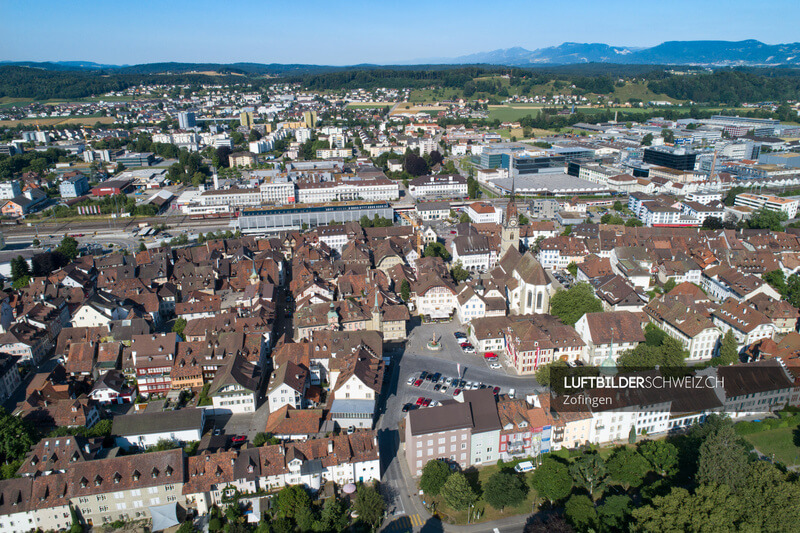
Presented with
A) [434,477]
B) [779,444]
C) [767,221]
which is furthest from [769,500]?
[767,221]

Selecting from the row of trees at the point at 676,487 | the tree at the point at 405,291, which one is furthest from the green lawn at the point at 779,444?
the tree at the point at 405,291

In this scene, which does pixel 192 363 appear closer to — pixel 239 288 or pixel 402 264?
pixel 239 288

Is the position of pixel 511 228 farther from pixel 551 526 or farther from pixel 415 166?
pixel 415 166

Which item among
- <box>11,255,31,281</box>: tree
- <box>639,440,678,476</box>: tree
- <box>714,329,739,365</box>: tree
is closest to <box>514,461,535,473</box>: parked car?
<box>639,440,678,476</box>: tree

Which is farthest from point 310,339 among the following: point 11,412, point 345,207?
point 345,207

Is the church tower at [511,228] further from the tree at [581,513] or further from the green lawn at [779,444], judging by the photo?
the tree at [581,513]
